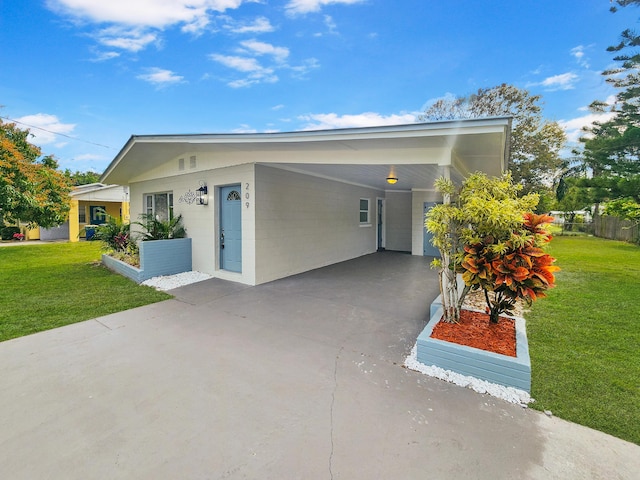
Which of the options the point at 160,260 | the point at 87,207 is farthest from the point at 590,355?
the point at 87,207

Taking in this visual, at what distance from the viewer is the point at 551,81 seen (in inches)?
669

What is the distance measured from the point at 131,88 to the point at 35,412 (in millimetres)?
16126

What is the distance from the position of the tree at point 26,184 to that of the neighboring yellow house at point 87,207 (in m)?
3.35

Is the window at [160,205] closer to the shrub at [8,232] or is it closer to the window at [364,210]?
the window at [364,210]

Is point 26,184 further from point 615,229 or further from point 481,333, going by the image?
point 615,229

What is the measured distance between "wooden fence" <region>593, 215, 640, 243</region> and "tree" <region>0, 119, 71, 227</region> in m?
25.0

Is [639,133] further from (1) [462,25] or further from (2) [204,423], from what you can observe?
(2) [204,423]

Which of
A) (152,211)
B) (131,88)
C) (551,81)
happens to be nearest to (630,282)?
(152,211)

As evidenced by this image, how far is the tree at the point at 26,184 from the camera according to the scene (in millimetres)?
9250

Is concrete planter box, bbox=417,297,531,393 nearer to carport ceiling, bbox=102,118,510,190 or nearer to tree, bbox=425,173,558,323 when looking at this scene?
tree, bbox=425,173,558,323

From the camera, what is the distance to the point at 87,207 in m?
19.3

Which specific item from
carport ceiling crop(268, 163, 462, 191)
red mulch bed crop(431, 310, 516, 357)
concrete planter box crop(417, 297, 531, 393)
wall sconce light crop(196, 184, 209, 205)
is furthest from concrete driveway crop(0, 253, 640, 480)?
wall sconce light crop(196, 184, 209, 205)

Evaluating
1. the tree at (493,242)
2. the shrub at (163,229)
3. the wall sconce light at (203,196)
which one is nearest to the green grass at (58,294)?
the shrub at (163,229)

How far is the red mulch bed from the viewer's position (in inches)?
122
